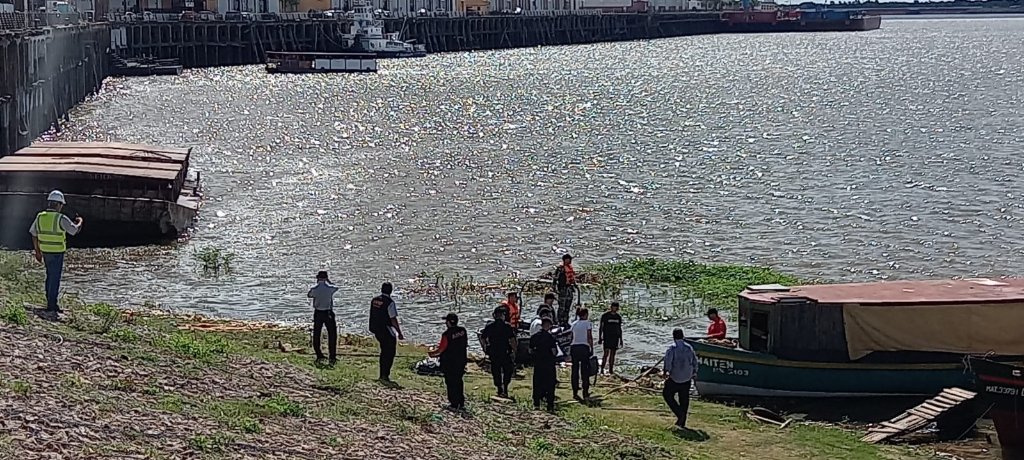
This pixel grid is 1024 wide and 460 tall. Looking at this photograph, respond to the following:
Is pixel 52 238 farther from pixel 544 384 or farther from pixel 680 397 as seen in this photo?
pixel 680 397

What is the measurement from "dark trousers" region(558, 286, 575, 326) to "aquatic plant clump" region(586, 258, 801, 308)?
203 inches

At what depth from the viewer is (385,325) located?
1684cm

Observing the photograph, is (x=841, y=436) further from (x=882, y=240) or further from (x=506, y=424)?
(x=882, y=240)

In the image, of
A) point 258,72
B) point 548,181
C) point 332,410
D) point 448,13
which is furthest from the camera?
point 448,13

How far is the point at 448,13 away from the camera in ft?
491

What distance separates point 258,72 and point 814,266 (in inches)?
3315

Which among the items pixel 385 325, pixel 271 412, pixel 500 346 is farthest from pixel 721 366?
pixel 271 412

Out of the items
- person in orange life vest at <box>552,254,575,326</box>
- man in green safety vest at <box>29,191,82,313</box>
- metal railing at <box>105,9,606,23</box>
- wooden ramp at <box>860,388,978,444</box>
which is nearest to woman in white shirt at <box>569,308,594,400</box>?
wooden ramp at <box>860,388,978,444</box>

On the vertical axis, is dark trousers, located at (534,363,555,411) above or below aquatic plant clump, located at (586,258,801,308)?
above

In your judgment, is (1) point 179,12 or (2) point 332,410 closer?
(2) point 332,410

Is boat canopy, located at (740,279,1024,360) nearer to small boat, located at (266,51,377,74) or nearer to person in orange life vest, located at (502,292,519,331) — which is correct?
person in orange life vest, located at (502,292,519,331)

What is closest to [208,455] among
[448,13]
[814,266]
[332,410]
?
[332,410]

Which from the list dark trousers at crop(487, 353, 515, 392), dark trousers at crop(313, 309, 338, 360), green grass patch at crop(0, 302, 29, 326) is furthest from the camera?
dark trousers at crop(313, 309, 338, 360)

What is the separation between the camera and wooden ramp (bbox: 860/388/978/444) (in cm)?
1752
